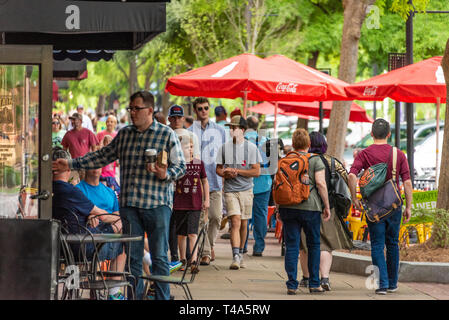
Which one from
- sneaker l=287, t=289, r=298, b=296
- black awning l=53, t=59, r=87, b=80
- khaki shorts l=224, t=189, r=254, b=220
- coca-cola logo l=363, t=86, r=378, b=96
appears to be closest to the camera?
sneaker l=287, t=289, r=298, b=296

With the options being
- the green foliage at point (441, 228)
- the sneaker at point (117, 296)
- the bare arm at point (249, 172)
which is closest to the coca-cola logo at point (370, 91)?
the green foliage at point (441, 228)

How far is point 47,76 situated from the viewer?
25.2ft

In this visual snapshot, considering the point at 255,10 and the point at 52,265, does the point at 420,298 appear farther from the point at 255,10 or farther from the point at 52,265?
the point at 255,10

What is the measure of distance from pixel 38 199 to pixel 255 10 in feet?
59.9

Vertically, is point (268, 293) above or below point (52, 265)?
below

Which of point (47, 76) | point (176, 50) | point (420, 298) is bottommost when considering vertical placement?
point (420, 298)

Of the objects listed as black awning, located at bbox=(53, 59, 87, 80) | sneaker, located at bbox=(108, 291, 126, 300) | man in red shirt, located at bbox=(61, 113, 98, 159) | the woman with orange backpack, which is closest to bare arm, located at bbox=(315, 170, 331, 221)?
the woman with orange backpack

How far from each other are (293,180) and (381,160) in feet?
3.25

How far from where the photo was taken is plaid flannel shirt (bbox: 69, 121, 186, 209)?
24.9 ft

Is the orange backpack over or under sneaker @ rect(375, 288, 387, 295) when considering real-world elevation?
over

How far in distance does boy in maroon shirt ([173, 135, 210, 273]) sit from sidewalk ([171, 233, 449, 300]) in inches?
22.5

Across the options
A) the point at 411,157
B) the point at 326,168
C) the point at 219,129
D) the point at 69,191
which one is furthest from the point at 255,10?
the point at 69,191

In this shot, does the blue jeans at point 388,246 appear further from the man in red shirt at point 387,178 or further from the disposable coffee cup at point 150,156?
the disposable coffee cup at point 150,156

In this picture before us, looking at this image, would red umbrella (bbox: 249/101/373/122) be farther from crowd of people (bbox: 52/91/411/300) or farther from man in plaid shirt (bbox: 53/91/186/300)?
man in plaid shirt (bbox: 53/91/186/300)
